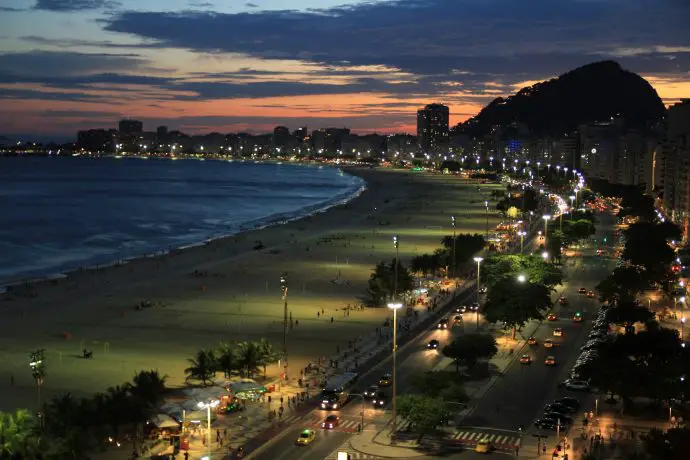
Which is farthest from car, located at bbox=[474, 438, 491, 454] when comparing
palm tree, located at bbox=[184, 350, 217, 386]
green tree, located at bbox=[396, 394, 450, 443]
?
palm tree, located at bbox=[184, 350, 217, 386]

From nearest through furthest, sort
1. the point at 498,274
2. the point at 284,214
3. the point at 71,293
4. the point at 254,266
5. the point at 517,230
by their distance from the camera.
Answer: the point at 498,274 < the point at 71,293 < the point at 254,266 < the point at 517,230 < the point at 284,214

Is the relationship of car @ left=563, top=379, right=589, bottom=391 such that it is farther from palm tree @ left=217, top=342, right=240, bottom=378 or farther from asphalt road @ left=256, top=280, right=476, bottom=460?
palm tree @ left=217, top=342, right=240, bottom=378

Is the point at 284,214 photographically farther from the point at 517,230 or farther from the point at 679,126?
the point at 679,126

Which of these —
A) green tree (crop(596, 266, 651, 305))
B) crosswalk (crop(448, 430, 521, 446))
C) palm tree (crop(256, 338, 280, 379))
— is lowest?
crosswalk (crop(448, 430, 521, 446))

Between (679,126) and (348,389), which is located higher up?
(679,126)

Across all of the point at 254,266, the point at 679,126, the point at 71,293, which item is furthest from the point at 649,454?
the point at 679,126

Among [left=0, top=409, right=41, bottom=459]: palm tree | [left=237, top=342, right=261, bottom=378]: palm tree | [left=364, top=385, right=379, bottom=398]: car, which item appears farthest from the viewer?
[left=237, top=342, right=261, bottom=378]: palm tree
